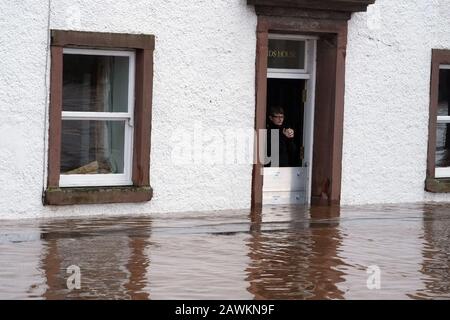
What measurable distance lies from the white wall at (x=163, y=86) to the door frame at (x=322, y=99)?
0.14m

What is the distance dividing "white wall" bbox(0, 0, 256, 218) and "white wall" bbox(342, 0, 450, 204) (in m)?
1.69

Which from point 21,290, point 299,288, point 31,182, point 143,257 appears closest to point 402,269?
point 299,288

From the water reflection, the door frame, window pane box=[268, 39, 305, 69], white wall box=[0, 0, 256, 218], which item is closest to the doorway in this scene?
window pane box=[268, 39, 305, 69]

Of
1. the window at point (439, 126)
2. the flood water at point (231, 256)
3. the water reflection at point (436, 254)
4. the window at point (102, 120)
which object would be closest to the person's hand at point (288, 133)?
the flood water at point (231, 256)

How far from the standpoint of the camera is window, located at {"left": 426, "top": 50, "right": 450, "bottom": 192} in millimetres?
16531

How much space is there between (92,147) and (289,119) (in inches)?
125

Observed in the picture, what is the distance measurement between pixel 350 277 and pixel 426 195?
22.8 feet

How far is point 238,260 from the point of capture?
10672mm

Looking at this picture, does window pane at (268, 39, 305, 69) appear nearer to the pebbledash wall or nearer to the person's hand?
the pebbledash wall

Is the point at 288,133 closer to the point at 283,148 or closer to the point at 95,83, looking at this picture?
the point at 283,148

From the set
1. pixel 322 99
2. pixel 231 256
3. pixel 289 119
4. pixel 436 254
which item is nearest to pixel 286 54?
pixel 322 99

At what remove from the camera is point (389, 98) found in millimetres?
16141

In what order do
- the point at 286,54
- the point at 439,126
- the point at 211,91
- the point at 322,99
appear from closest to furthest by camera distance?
the point at 211,91 → the point at 322,99 → the point at 286,54 → the point at 439,126

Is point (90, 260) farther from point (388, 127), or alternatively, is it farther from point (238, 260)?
point (388, 127)
